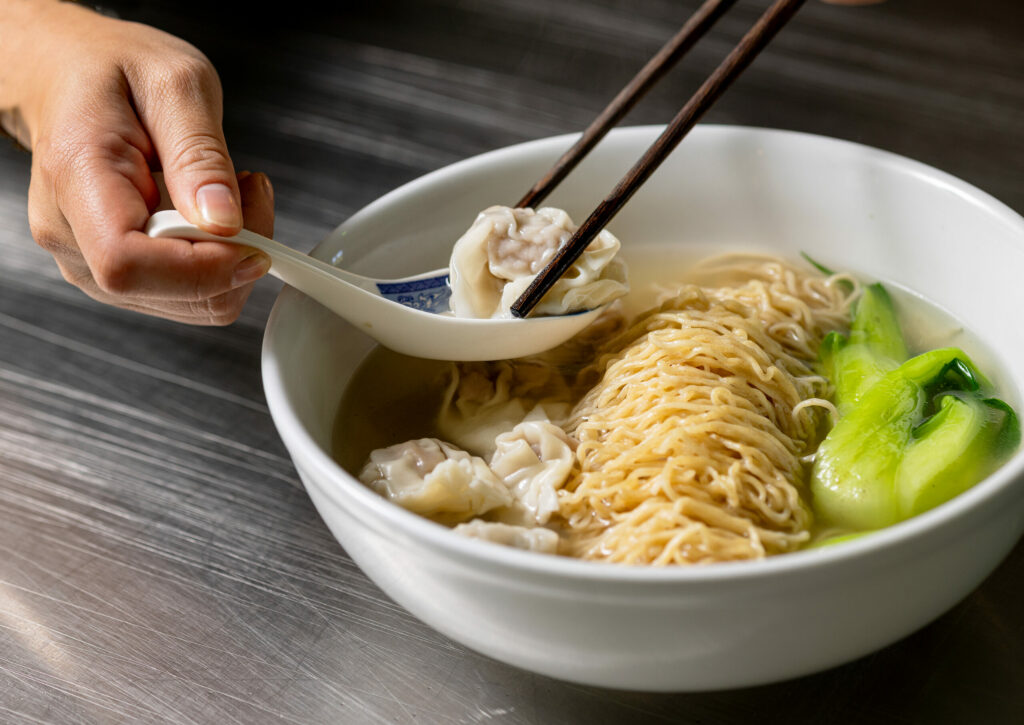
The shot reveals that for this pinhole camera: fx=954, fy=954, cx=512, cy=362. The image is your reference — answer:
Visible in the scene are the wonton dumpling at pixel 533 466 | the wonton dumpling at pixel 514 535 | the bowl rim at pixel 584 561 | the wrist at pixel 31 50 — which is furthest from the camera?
the wrist at pixel 31 50

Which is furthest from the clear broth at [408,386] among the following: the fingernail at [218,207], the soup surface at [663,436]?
the fingernail at [218,207]

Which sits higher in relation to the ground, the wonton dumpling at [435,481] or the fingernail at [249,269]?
the fingernail at [249,269]

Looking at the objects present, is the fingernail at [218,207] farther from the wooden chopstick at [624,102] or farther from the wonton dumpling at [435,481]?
the wooden chopstick at [624,102]

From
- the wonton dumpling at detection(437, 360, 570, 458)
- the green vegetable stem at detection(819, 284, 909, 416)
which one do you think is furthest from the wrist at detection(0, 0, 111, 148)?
the green vegetable stem at detection(819, 284, 909, 416)

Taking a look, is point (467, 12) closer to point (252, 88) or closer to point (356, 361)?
point (252, 88)

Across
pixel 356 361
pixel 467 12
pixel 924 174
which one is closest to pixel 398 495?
pixel 356 361

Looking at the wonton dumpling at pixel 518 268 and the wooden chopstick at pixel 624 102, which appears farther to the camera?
the wooden chopstick at pixel 624 102

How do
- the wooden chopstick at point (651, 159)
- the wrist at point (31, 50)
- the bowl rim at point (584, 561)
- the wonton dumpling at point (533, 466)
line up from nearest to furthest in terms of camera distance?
the bowl rim at point (584, 561) → the wonton dumpling at point (533, 466) → the wooden chopstick at point (651, 159) → the wrist at point (31, 50)
